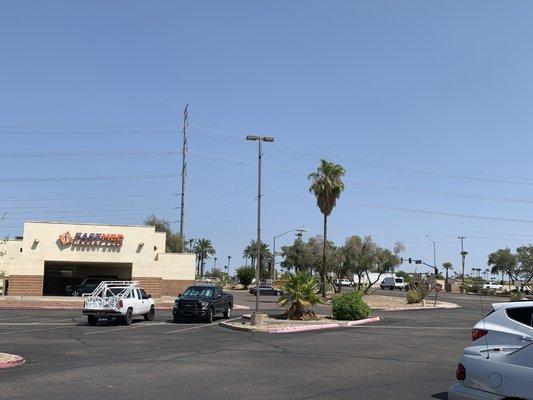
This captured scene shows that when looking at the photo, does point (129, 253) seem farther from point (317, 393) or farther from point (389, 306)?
point (317, 393)

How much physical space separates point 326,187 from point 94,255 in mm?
20901

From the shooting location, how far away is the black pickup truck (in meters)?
28.5

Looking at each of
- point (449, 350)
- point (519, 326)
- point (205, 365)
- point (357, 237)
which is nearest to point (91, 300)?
point (205, 365)

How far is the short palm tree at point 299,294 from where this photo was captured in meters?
28.1

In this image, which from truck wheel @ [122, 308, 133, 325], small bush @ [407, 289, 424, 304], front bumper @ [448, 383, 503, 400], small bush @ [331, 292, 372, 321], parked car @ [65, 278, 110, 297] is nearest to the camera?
front bumper @ [448, 383, 503, 400]

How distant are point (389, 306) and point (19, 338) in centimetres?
3245

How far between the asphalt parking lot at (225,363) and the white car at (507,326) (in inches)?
126

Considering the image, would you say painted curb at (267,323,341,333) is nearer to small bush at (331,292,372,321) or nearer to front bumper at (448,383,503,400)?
small bush at (331,292,372,321)

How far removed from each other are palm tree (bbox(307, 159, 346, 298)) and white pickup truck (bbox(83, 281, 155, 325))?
84.8 ft

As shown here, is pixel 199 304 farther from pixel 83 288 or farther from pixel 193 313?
pixel 83 288

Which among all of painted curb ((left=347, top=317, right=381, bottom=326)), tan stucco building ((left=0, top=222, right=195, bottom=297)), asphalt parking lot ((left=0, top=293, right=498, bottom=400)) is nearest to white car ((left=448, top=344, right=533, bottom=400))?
asphalt parking lot ((left=0, top=293, right=498, bottom=400))

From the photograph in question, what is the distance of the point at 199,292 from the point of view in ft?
99.1

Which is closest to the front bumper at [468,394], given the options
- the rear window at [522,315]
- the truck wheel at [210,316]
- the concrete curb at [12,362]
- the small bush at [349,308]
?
the rear window at [522,315]

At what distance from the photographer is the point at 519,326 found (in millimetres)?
7273
